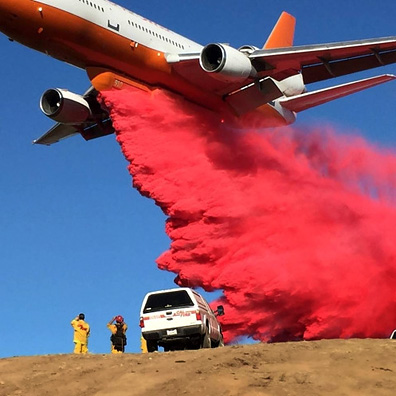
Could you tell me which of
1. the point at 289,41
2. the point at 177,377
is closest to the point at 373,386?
the point at 177,377

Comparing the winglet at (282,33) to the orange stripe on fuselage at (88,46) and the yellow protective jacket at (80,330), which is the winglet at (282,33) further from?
the yellow protective jacket at (80,330)

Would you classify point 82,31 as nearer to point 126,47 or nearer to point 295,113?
point 126,47

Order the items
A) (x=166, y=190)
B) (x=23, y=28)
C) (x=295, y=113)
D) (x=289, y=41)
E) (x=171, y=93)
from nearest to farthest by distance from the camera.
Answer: (x=23, y=28) → (x=166, y=190) → (x=171, y=93) → (x=295, y=113) → (x=289, y=41)

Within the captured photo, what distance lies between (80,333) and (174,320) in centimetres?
493

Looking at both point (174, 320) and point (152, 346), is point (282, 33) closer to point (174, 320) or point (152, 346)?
point (174, 320)

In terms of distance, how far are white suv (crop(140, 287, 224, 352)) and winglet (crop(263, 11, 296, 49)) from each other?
2019 cm

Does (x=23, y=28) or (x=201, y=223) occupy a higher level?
(x=23, y=28)

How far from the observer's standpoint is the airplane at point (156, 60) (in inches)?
1016

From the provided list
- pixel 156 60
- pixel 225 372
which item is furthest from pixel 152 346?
pixel 156 60

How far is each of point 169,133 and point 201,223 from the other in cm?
388

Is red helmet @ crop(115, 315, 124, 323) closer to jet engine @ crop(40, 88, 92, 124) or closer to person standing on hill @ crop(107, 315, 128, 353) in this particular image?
person standing on hill @ crop(107, 315, 128, 353)

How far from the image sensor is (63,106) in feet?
98.2

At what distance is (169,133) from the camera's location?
2809 centimetres

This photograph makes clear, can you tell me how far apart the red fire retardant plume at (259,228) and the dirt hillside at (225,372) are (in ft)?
29.1
